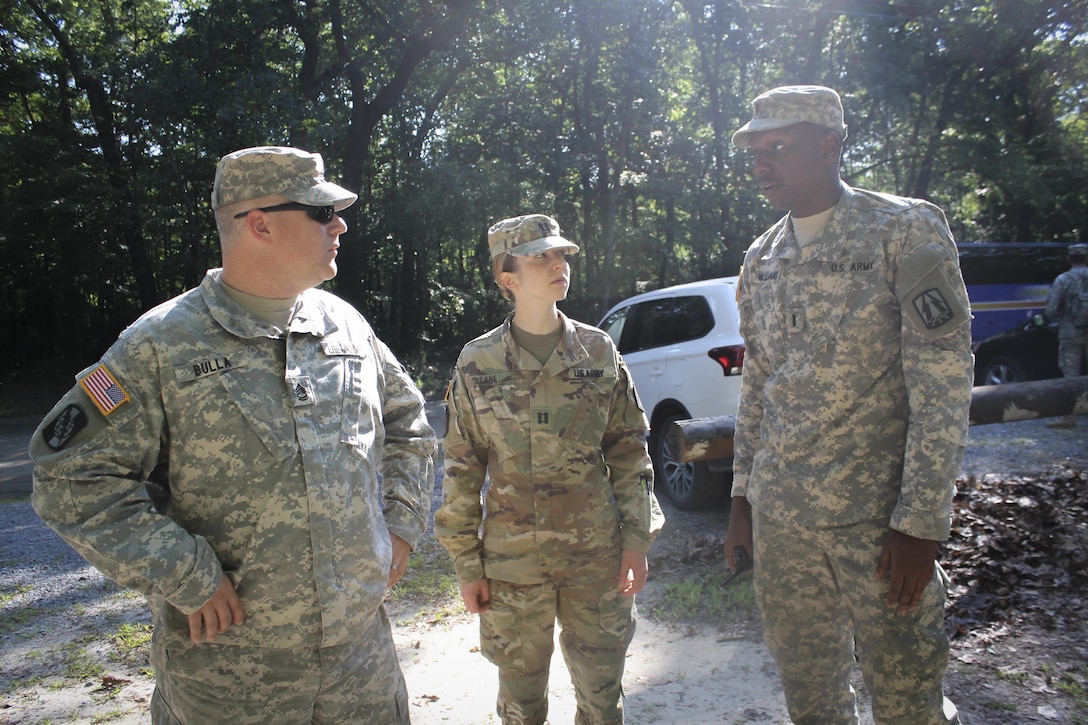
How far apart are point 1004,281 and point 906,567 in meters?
Answer: 11.9

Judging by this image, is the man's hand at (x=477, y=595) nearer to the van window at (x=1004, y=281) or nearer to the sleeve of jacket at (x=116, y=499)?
the sleeve of jacket at (x=116, y=499)

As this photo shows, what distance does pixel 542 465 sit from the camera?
257cm

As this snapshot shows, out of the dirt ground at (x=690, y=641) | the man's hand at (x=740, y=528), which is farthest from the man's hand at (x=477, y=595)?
the dirt ground at (x=690, y=641)

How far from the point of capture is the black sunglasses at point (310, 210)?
2.12m

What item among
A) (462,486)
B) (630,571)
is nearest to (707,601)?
(630,571)

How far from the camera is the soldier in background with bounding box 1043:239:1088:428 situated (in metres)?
9.38

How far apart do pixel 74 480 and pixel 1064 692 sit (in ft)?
11.7

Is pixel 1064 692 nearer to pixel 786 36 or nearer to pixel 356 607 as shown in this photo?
pixel 356 607

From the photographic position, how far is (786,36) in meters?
19.5

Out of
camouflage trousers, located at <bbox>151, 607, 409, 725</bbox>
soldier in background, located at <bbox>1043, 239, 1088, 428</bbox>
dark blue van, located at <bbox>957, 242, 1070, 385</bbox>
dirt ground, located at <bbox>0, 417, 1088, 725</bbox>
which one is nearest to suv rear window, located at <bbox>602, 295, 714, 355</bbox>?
dirt ground, located at <bbox>0, 417, 1088, 725</bbox>

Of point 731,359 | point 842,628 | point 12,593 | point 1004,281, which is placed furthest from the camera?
point 1004,281

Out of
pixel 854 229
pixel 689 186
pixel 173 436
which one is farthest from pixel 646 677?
pixel 689 186

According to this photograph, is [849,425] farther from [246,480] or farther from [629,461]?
[246,480]

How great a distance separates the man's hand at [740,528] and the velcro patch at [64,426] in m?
1.96
